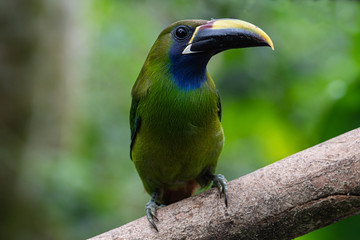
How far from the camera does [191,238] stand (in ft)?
8.39

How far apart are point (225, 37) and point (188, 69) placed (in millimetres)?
341

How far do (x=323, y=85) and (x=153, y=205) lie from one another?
2.11m

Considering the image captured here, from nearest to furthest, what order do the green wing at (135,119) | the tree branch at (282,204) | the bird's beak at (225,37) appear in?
the tree branch at (282,204), the bird's beak at (225,37), the green wing at (135,119)

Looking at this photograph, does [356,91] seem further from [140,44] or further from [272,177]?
[140,44]

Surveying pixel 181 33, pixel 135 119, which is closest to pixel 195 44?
pixel 181 33

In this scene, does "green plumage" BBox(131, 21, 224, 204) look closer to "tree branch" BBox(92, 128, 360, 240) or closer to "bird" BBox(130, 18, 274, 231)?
"bird" BBox(130, 18, 274, 231)

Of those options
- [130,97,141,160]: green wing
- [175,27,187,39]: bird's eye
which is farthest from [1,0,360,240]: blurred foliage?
[130,97,141,160]: green wing

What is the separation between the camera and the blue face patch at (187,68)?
2938mm

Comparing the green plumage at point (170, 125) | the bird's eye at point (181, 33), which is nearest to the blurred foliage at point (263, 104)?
the bird's eye at point (181, 33)

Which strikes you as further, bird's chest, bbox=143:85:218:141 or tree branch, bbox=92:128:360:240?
bird's chest, bbox=143:85:218:141

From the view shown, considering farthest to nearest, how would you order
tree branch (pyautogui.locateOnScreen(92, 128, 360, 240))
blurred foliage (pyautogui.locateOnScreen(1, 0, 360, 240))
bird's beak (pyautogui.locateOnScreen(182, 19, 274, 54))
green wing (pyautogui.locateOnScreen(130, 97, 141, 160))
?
blurred foliage (pyautogui.locateOnScreen(1, 0, 360, 240)) → green wing (pyautogui.locateOnScreen(130, 97, 141, 160)) → bird's beak (pyautogui.locateOnScreen(182, 19, 274, 54)) → tree branch (pyautogui.locateOnScreen(92, 128, 360, 240))

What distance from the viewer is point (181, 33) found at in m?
2.97

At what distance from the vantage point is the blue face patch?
2.94m

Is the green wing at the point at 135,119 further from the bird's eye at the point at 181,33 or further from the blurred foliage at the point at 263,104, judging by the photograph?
the blurred foliage at the point at 263,104
